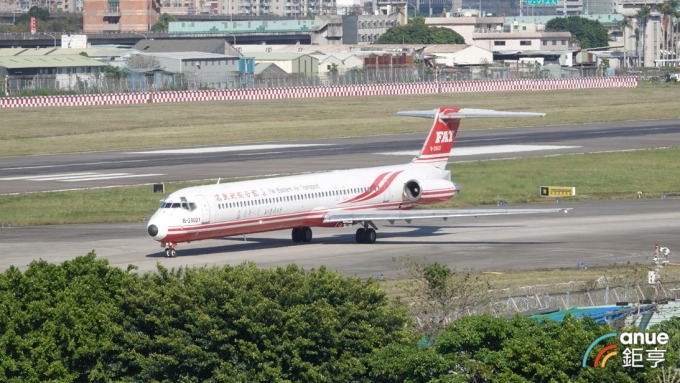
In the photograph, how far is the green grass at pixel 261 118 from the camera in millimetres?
106500

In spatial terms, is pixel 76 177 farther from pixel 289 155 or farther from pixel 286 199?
pixel 286 199

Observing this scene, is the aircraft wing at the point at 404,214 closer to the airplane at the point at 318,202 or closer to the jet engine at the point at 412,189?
the airplane at the point at 318,202

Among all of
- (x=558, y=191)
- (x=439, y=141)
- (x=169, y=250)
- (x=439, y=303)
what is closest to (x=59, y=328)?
(x=439, y=303)

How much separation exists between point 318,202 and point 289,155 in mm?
37693

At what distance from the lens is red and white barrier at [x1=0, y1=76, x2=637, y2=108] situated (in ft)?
→ 446

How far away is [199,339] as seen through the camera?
2800 cm

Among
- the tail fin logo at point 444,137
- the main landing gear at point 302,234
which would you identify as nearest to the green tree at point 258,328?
the main landing gear at point 302,234

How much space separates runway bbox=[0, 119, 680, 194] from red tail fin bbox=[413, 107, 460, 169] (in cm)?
1986

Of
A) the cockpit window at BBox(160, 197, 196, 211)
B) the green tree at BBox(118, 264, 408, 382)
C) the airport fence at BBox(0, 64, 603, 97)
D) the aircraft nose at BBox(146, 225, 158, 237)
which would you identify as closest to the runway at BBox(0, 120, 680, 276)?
the aircraft nose at BBox(146, 225, 158, 237)

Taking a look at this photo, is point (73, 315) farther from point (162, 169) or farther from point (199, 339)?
point (162, 169)

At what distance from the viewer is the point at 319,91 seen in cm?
15400

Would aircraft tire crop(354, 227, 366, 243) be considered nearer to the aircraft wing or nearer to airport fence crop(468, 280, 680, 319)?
the aircraft wing

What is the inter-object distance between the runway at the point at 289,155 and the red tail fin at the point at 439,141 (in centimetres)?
1986

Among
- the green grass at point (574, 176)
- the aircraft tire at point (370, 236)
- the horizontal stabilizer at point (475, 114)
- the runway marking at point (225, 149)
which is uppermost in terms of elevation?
the horizontal stabilizer at point (475, 114)
